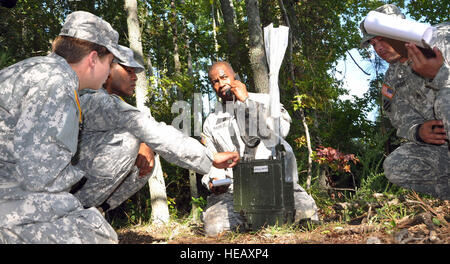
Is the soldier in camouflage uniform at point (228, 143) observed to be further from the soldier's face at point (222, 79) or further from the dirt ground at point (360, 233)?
the dirt ground at point (360, 233)

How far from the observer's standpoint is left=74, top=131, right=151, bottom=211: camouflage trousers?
10.5 ft

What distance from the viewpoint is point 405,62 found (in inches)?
141

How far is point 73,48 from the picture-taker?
248 centimetres

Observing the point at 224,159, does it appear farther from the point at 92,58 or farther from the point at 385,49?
the point at 385,49

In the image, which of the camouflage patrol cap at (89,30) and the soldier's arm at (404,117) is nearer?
the camouflage patrol cap at (89,30)

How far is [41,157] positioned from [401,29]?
2.37 m

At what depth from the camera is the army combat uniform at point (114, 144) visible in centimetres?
309

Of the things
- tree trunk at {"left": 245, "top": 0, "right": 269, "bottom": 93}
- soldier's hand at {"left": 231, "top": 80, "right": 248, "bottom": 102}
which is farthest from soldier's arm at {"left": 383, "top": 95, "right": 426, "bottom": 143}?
tree trunk at {"left": 245, "top": 0, "right": 269, "bottom": 93}

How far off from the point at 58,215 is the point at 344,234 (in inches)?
78.5

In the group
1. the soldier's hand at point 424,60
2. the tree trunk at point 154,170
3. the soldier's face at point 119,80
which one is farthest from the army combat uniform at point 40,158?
the tree trunk at point 154,170

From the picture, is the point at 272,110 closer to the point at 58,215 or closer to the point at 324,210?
the point at 324,210

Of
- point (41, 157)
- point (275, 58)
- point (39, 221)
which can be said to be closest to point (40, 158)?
point (41, 157)

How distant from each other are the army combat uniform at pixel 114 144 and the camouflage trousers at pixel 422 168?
69.7 inches

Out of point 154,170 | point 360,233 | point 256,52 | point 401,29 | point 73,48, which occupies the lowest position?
point 360,233
